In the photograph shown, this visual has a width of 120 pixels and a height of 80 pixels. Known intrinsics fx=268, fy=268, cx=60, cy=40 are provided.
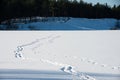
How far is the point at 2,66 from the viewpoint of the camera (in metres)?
1.81

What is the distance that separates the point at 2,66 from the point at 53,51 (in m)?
0.37

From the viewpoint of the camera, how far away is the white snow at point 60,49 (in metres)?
1.86

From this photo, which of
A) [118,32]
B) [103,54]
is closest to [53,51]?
[103,54]

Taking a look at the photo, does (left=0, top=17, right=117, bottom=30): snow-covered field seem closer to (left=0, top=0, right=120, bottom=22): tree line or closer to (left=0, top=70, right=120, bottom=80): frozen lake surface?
(left=0, top=0, right=120, bottom=22): tree line

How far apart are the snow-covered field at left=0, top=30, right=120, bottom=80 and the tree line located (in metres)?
0.12

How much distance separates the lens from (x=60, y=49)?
1.92 meters

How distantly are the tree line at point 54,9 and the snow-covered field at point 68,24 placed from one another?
0.10 ft

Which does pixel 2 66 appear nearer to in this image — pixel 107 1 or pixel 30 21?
pixel 30 21

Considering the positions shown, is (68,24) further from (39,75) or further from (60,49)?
(39,75)

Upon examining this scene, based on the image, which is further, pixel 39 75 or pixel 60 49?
pixel 60 49

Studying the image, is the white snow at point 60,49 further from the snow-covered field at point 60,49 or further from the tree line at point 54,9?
the tree line at point 54,9

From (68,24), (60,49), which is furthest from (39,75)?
(68,24)

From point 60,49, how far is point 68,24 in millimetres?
191

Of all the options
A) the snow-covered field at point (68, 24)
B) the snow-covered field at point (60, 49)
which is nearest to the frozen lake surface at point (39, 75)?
the snow-covered field at point (60, 49)
